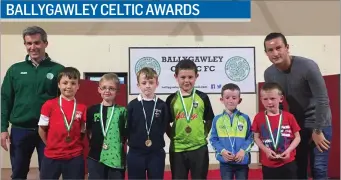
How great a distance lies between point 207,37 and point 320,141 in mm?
4600

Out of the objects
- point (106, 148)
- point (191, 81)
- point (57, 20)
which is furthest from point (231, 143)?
point (57, 20)

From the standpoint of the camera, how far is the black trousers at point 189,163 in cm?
306

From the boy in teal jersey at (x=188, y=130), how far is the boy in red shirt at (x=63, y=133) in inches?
27.5

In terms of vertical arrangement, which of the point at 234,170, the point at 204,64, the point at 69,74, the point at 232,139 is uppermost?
the point at 204,64

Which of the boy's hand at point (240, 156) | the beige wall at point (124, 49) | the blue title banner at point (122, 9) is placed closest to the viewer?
the boy's hand at point (240, 156)

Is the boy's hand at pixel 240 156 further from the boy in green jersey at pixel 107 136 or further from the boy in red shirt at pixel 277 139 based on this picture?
the boy in green jersey at pixel 107 136

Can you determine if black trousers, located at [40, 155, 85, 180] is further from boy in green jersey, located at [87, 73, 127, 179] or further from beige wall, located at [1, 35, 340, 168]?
beige wall, located at [1, 35, 340, 168]

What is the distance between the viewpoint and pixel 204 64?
7.25 m

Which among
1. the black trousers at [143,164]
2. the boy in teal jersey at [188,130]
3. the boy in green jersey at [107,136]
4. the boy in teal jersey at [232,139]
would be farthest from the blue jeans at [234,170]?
the boy in green jersey at [107,136]

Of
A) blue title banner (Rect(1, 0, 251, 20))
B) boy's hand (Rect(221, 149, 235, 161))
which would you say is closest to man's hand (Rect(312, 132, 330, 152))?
boy's hand (Rect(221, 149, 235, 161))

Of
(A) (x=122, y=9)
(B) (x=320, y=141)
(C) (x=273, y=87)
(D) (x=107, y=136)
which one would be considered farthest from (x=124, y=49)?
(B) (x=320, y=141)

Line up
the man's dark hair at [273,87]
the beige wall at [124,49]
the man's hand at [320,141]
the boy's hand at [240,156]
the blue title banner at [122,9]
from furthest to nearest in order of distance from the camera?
the beige wall at [124,49] < the blue title banner at [122,9] < the boy's hand at [240,156] < the man's dark hair at [273,87] < the man's hand at [320,141]

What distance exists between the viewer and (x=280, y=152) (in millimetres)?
2957

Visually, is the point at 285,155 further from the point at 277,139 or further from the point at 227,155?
the point at 227,155
